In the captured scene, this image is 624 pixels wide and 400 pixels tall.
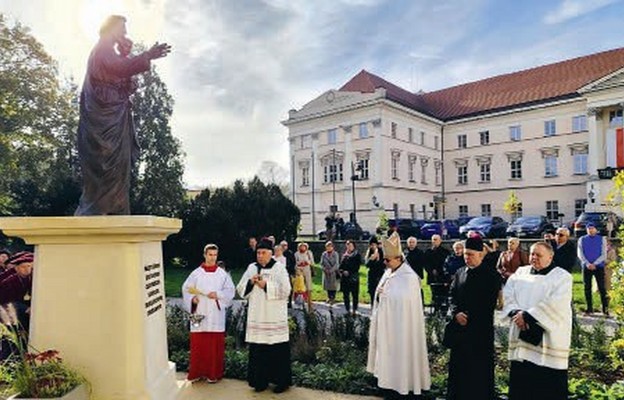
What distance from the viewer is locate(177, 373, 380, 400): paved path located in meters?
6.31

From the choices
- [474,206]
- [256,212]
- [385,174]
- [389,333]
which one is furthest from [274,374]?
[474,206]

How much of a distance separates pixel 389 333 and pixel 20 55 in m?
32.2

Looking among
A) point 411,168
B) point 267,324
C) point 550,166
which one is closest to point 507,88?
point 550,166

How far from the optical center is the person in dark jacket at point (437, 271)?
1190 cm

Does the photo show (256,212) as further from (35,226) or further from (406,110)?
(406,110)

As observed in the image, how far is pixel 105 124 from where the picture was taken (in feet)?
17.4

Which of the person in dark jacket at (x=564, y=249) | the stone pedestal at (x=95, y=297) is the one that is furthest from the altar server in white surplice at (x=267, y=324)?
the person in dark jacket at (x=564, y=249)

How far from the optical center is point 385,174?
55375 mm

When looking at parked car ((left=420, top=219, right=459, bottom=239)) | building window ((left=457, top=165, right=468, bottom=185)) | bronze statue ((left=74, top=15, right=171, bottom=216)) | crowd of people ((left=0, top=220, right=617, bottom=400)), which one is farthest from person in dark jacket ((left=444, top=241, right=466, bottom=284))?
building window ((left=457, top=165, right=468, bottom=185))

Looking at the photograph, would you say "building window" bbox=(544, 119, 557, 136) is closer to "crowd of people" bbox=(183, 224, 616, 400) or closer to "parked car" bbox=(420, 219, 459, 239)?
"parked car" bbox=(420, 219, 459, 239)

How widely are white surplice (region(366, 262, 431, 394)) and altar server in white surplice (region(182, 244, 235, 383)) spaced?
208cm

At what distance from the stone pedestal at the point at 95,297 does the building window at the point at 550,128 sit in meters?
57.0

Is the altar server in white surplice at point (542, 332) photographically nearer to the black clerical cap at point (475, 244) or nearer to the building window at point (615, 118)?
the black clerical cap at point (475, 244)

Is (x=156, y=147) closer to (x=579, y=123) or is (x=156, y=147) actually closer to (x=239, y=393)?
(x=239, y=393)
